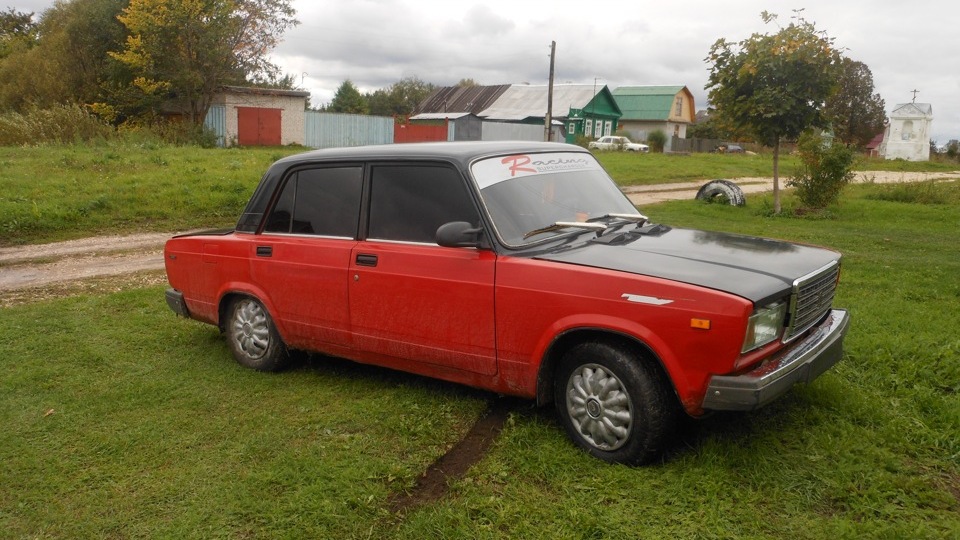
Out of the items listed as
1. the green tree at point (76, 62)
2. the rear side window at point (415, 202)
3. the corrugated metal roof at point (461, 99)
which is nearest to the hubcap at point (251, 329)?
the rear side window at point (415, 202)

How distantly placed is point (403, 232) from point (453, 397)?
1.16 m

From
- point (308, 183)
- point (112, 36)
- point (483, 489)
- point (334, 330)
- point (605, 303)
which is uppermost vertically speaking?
point (112, 36)

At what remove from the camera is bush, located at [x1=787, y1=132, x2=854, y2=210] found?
1669 centimetres

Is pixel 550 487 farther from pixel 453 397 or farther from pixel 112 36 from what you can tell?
pixel 112 36

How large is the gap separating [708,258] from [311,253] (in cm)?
264

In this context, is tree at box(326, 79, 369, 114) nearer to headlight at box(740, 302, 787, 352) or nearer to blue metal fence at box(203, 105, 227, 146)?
blue metal fence at box(203, 105, 227, 146)

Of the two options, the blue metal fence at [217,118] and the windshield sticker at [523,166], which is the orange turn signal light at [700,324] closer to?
the windshield sticker at [523,166]

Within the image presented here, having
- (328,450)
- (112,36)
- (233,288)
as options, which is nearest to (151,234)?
(233,288)

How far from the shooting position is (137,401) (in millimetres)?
4969

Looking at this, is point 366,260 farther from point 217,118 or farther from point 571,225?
point 217,118

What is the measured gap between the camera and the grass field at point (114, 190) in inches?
490

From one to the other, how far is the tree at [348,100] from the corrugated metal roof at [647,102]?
2543 cm

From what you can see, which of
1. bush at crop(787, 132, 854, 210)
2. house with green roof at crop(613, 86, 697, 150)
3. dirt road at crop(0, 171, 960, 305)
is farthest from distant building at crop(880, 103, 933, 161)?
dirt road at crop(0, 171, 960, 305)

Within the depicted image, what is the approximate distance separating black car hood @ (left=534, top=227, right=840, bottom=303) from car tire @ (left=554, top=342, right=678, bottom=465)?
1.56 feet
